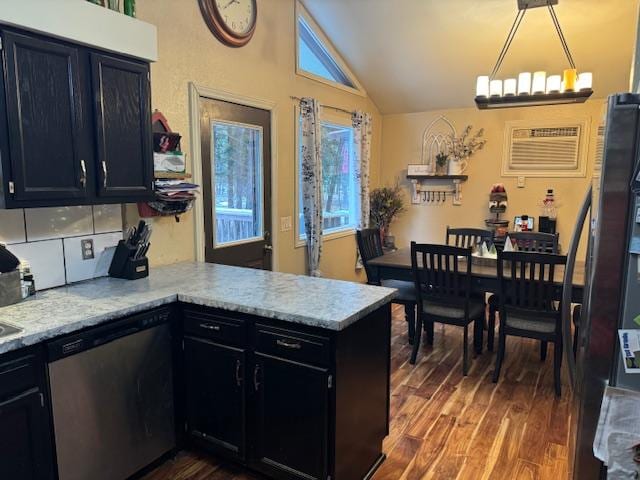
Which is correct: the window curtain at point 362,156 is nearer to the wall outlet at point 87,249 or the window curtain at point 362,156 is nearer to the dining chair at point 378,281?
the dining chair at point 378,281

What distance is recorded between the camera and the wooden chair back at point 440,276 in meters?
3.36

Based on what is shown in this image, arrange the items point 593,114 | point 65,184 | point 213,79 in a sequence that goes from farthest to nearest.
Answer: point 593,114
point 213,79
point 65,184

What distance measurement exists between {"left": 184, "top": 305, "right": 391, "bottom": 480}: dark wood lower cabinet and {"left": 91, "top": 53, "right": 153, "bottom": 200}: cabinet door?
75 cm

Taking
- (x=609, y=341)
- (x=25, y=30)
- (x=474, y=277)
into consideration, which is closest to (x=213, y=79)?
(x=25, y=30)

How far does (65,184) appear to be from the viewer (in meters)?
2.12

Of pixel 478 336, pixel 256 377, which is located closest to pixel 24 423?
pixel 256 377

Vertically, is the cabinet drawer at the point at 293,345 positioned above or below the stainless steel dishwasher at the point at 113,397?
above

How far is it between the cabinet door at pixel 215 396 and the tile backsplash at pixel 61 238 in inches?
29.9

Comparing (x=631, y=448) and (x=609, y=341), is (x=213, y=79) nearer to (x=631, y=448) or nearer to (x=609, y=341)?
(x=609, y=341)

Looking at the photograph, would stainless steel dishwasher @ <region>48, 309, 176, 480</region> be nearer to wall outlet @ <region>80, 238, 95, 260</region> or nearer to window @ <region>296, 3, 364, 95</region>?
wall outlet @ <region>80, 238, 95, 260</region>

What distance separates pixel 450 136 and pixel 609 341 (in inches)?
177

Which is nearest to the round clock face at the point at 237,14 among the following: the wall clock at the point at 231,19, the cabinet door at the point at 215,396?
the wall clock at the point at 231,19

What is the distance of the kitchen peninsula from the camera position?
1829mm

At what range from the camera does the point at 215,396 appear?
2.28m
